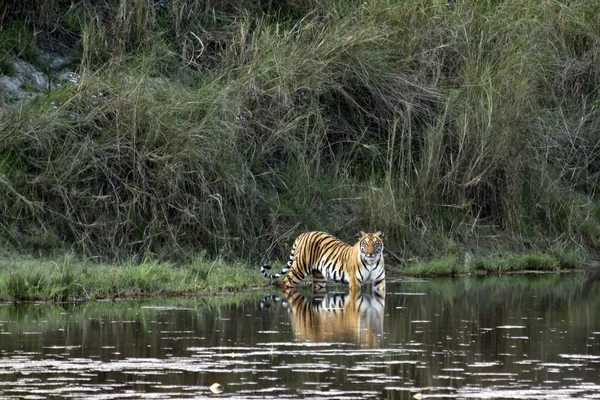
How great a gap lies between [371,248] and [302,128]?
415 centimetres

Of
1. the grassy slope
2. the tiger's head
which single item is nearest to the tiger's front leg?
the tiger's head

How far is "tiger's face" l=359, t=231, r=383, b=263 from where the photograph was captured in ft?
52.2

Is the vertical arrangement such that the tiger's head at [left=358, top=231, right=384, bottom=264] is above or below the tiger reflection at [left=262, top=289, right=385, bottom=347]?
above

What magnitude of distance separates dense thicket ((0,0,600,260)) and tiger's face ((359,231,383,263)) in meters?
2.14

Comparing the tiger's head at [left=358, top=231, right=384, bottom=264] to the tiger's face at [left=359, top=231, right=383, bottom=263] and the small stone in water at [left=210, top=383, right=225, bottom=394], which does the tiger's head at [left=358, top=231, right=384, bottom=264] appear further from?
the small stone in water at [left=210, top=383, right=225, bottom=394]

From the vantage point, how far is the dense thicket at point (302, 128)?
681 inches

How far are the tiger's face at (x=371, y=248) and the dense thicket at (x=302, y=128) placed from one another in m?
2.14

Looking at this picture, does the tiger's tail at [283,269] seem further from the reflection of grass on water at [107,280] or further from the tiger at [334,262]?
the reflection of grass on water at [107,280]

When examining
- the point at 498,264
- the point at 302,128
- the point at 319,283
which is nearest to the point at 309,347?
the point at 319,283

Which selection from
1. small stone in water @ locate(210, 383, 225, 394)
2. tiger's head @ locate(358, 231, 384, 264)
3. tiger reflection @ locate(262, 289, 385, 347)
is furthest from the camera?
tiger's head @ locate(358, 231, 384, 264)

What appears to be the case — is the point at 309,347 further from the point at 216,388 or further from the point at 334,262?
the point at 334,262

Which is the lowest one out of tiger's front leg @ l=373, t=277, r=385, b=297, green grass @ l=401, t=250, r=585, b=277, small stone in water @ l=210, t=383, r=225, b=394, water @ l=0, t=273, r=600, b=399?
small stone in water @ l=210, t=383, r=225, b=394

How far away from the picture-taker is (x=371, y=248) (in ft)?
52.2

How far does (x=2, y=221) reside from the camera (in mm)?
16656
